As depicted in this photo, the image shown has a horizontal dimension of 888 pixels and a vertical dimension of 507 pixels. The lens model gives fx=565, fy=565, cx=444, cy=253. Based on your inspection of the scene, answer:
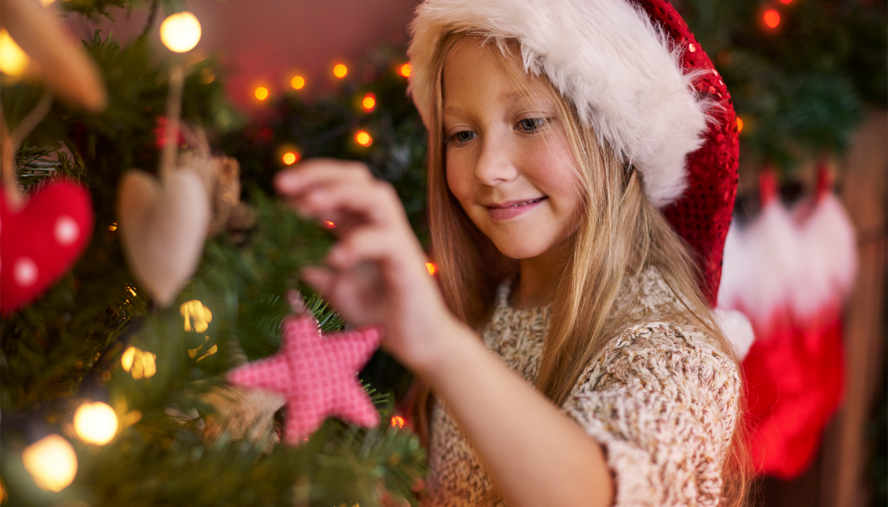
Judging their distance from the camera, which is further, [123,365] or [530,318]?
[530,318]

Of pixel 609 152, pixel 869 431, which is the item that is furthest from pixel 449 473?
pixel 869 431

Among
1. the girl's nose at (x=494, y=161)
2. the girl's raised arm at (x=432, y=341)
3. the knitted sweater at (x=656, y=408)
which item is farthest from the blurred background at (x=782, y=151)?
the girl's raised arm at (x=432, y=341)

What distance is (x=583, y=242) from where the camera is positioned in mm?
804

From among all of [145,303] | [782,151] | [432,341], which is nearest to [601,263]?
[432,341]

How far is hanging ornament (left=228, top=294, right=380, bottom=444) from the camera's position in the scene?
326 mm

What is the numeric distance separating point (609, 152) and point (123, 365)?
703 millimetres

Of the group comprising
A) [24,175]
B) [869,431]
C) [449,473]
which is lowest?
[869,431]

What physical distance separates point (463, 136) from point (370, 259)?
0.56m

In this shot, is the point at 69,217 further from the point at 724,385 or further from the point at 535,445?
the point at 724,385

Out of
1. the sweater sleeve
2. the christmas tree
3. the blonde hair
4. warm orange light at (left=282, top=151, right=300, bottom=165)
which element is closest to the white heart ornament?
the christmas tree

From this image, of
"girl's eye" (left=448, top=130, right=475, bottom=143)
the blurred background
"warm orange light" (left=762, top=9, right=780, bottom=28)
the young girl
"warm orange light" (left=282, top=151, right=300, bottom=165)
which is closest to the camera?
the young girl

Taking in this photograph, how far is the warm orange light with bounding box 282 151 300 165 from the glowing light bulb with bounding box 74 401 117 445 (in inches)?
32.9

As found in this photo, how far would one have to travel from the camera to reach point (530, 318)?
3.02 feet

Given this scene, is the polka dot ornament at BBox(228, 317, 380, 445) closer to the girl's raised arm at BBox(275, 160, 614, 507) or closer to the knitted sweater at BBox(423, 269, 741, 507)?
the girl's raised arm at BBox(275, 160, 614, 507)
